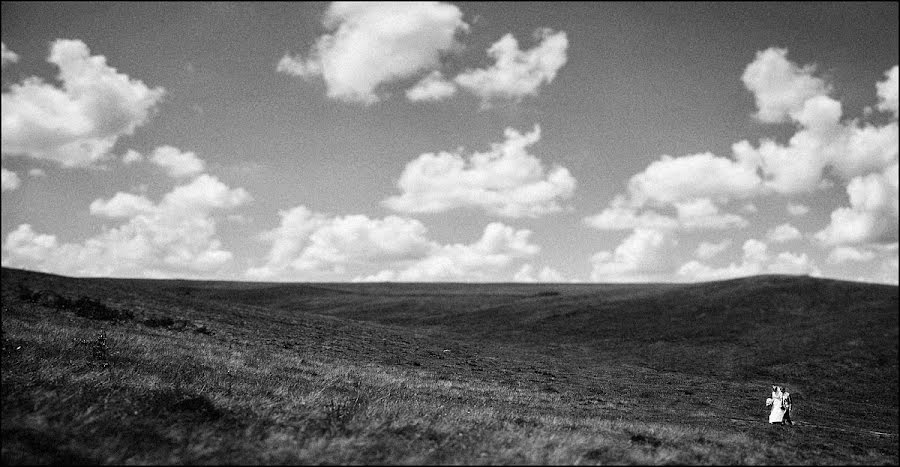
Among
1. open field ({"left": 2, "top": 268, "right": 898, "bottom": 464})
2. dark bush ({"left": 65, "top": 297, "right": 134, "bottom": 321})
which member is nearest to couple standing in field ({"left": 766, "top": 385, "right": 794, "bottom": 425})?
open field ({"left": 2, "top": 268, "right": 898, "bottom": 464})

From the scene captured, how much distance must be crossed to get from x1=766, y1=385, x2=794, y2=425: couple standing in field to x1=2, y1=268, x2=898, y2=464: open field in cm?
50

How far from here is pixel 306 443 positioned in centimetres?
904

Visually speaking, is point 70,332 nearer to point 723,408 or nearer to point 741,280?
point 723,408

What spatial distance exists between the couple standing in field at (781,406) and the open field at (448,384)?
0.50 m

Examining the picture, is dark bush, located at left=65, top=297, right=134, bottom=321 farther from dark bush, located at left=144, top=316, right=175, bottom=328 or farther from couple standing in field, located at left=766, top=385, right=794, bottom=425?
couple standing in field, located at left=766, top=385, right=794, bottom=425

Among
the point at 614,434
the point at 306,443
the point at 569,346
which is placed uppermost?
the point at 306,443

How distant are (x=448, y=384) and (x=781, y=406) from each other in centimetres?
1339

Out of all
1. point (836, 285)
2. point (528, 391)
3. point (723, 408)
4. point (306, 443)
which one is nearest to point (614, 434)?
point (306, 443)

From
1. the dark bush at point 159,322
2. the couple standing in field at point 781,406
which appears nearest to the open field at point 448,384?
the dark bush at point 159,322

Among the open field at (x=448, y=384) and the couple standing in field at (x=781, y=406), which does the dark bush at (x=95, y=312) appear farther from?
the couple standing in field at (x=781, y=406)

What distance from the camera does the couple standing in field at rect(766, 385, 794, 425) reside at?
17781 mm

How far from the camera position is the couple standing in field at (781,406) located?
58.3ft

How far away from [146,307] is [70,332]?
20.1 metres

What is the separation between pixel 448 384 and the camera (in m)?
23.2
